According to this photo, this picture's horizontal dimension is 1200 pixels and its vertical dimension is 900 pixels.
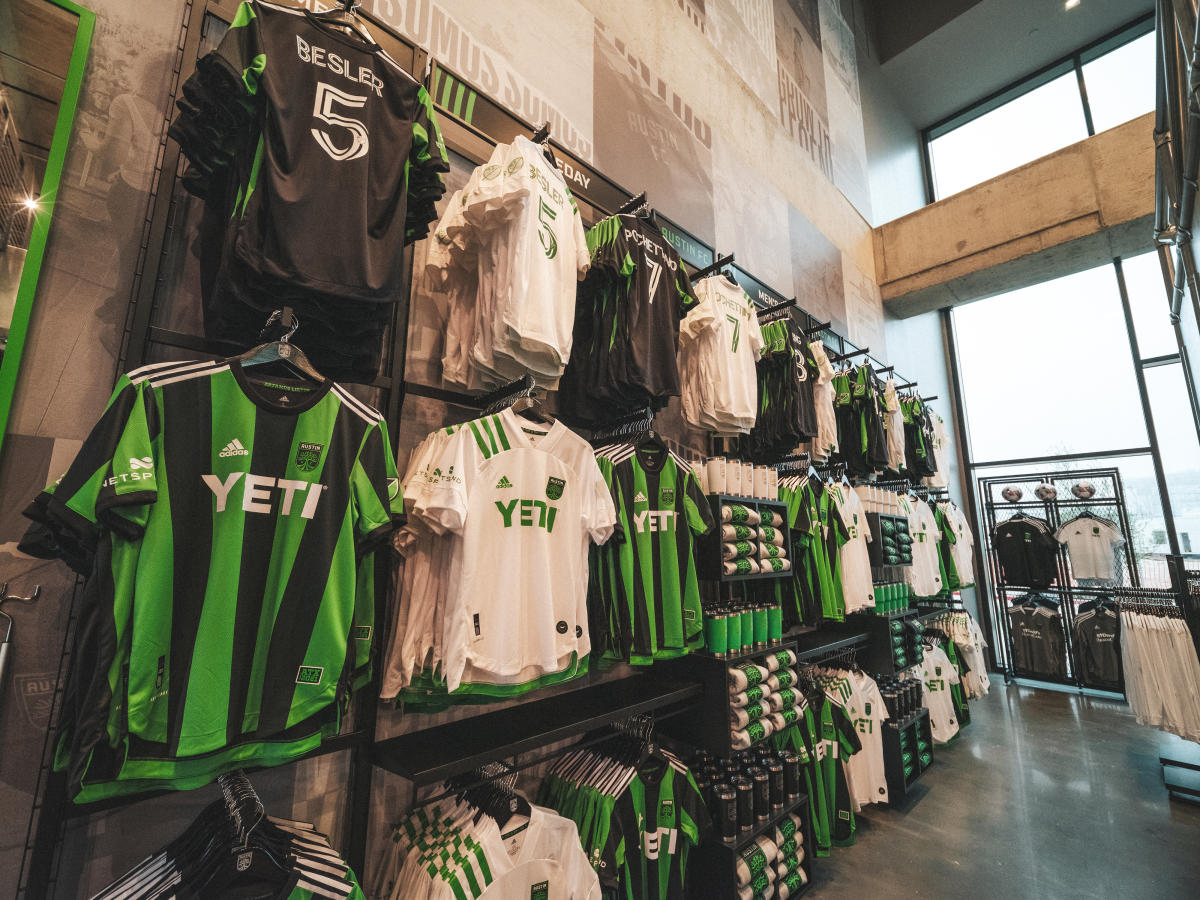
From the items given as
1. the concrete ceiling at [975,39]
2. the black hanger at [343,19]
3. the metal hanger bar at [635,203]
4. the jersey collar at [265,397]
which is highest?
the concrete ceiling at [975,39]

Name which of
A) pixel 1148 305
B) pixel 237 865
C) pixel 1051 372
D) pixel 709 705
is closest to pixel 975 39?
pixel 1148 305

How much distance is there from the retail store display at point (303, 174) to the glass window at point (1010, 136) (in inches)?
315

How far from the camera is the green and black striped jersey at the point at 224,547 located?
0.93 m

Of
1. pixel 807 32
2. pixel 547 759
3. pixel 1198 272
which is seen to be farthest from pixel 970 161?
pixel 547 759

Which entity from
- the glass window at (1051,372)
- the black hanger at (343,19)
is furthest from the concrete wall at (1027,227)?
the black hanger at (343,19)

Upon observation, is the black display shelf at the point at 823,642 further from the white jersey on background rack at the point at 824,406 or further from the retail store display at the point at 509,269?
the retail store display at the point at 509,269

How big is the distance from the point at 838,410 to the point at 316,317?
12.2 ft

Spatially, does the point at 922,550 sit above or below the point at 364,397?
below

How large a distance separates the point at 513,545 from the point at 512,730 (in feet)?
2.02

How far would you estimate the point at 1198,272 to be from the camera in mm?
2383

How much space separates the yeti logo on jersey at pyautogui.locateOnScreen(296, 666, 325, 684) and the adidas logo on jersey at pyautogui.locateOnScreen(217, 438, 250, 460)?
479 millimetres

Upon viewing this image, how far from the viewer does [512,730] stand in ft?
5.34

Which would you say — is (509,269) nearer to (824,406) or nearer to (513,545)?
(513,545)

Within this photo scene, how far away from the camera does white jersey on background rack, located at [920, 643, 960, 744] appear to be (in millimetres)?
4031
